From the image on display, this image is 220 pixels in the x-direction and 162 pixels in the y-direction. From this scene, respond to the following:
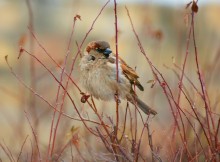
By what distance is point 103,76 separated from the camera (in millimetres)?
4430

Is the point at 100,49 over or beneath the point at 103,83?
over

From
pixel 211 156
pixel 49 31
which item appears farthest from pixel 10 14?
pixel 211 156

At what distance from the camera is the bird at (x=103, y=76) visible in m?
4.39

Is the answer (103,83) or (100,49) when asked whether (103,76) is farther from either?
(100,49)

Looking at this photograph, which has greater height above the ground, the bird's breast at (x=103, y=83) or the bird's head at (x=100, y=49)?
the bird's head at (x=100, y=49)

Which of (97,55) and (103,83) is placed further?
(97,55)

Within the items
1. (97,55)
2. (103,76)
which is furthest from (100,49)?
(103,76)

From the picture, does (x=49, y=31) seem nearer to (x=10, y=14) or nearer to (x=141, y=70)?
(x=10, y=14)

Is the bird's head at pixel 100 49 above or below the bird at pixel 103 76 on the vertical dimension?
above

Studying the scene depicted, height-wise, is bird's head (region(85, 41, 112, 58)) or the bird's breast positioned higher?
bird's head (region(85, 41, 112, 58))

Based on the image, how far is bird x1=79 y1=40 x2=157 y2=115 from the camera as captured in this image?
439cm

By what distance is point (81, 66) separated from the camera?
14.7ft

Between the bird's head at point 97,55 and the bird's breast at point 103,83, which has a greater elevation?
the bird's head at point 97,55

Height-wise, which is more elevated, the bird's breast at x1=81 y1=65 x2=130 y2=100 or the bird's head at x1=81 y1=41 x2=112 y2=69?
the bird's head at x1=81 y1=41 x2=112 y2=69
